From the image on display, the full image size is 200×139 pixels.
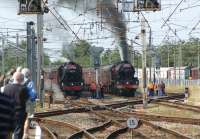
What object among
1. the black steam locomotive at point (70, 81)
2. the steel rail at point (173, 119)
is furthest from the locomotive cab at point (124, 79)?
the steel rail at point (173, 119)

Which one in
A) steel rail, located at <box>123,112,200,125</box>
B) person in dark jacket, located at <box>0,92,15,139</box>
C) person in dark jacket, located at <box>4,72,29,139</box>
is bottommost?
steel rail, located at <box>123,112,200,125</box>

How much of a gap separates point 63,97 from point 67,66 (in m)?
2.55

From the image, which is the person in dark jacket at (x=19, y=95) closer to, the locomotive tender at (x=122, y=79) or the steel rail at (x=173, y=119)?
the steel rail at (x=173, y=119)

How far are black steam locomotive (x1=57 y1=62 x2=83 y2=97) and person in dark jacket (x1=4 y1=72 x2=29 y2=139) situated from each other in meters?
35.6

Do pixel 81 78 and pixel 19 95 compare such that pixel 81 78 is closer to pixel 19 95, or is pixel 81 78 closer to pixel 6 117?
pixel 19 95

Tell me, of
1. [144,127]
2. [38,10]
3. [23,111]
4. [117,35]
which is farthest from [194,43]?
[23,111]

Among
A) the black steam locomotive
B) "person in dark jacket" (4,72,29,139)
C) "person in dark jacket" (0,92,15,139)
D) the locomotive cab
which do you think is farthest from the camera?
the locomotive cab

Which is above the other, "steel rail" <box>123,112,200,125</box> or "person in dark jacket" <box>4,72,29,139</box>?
"person in dark jacket" <box>4,72,29,139</box>

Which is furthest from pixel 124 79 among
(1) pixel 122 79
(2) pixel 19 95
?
(2) pixel 19 95

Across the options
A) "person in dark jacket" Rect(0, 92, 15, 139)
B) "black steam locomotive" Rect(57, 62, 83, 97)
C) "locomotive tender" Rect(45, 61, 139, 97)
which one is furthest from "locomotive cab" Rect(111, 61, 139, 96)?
"person in dark jacket" Rect(0, 92, 15, 139)

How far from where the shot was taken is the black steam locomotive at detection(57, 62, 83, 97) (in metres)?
45.8

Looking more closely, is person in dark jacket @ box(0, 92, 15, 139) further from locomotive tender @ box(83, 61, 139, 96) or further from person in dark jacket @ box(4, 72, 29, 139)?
locomotive tender @ box(83, 61, 139, 96)

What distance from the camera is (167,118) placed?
74.4 ft

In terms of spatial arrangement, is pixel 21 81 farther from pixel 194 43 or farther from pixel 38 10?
pixel 194 43
